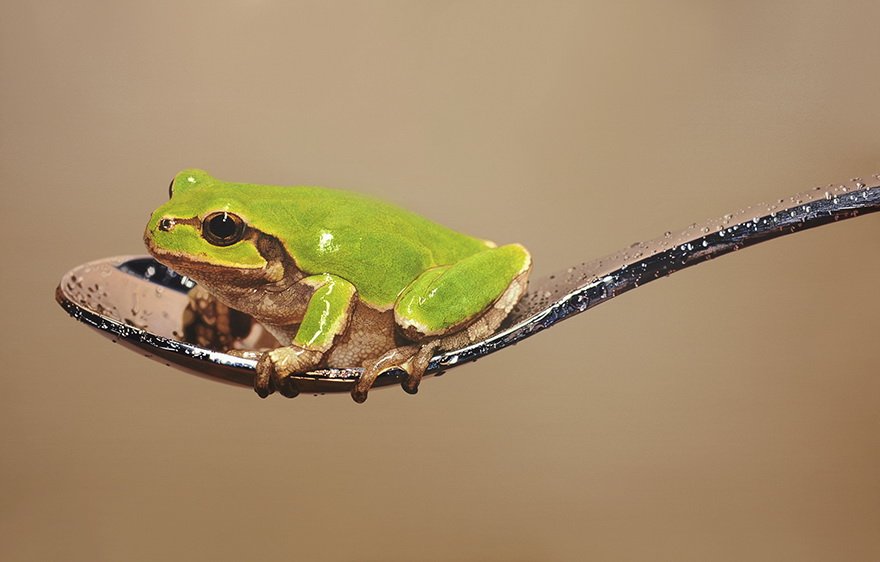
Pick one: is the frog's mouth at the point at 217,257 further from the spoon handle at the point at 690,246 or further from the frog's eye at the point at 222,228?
the spoon handle at the point at 690,246

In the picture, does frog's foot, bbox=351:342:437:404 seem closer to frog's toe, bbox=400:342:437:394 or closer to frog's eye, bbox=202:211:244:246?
frog's toe, bbox=400:342:437:394

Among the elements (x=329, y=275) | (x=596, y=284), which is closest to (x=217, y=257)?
(x=329, y=275)

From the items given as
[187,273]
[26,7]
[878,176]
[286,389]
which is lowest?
[286,389]

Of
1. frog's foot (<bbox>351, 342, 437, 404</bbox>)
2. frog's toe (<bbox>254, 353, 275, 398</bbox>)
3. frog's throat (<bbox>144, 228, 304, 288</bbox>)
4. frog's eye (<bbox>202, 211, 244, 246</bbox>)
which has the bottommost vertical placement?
frog's toe (<bbox>254, 353, 275, 398</bbox>)

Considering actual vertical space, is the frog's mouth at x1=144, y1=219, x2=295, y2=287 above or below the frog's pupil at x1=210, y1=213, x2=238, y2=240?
below

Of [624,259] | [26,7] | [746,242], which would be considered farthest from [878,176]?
[26,7]

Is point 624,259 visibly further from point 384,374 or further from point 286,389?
point 286,389

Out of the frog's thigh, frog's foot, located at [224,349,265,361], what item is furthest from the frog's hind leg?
frog's foot, located at [224,349,265,361]

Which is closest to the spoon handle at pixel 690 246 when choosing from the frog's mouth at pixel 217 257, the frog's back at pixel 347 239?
the frog's back at pixel 347 239
